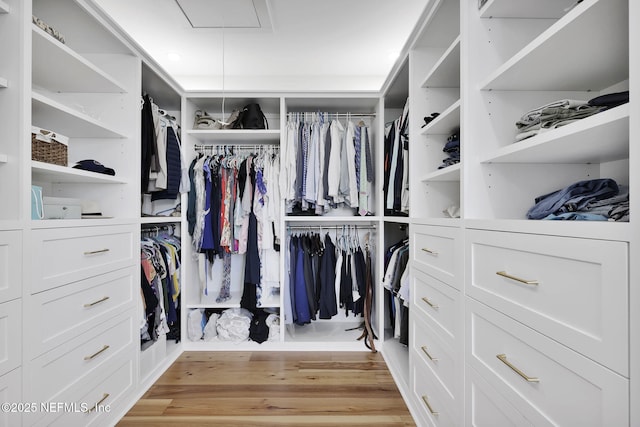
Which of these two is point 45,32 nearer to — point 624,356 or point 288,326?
point 624,356

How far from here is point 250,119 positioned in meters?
2.45

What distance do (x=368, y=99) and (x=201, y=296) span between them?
6.87 feet

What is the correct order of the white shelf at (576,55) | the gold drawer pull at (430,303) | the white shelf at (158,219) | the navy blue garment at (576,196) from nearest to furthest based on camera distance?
the white shelf at (576,55) < the navy blue garment at (576,196) < the gold drawer pull at (430,303) < the white shelf at (158,219)

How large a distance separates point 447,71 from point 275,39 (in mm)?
1350

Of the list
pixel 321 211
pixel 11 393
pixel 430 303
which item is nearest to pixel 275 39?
pixel 321 211

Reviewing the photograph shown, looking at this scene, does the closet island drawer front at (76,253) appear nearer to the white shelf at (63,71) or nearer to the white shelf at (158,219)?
the white shelf at (158,219)

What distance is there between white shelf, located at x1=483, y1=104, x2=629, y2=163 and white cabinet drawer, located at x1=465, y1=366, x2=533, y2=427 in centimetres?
76

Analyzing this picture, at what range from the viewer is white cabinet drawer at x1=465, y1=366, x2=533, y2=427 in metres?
0.88

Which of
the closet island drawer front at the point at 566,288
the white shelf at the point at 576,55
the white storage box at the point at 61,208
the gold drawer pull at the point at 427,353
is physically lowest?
the gold drawer pull at the point at 427,353

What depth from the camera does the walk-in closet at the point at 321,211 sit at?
791 mm

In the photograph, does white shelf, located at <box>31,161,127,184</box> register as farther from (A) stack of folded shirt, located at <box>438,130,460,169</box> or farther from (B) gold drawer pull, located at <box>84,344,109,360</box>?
(A) stack of folded shirt, located at <box>438,130,460,169</box>

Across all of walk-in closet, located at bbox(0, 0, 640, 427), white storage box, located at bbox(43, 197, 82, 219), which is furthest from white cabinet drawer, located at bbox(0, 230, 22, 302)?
white storage box, located at bbox(43, 197, 82, 219)

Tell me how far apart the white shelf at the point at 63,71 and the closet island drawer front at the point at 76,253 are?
77 centimetres

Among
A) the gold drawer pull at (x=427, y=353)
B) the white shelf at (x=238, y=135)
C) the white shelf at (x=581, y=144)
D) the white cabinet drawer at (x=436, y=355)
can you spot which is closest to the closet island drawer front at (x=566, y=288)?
the white shelf at (x=581, y=144)
